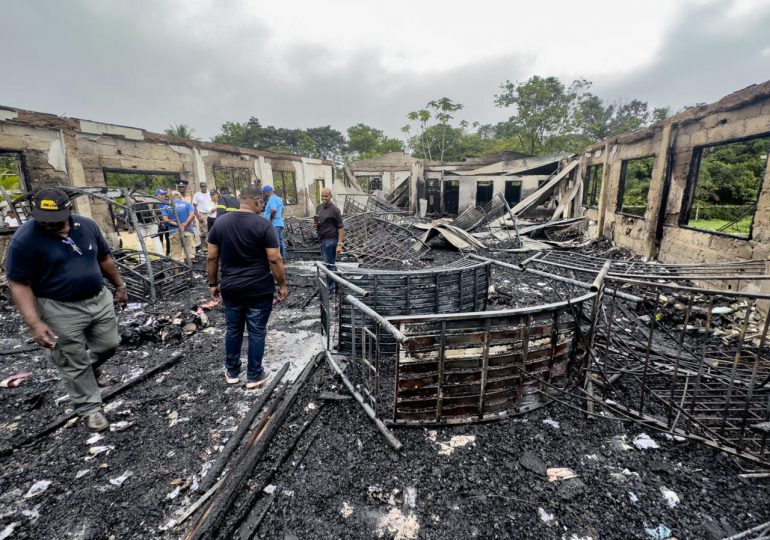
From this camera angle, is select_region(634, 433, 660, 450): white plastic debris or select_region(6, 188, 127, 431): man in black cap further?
select_region(634, 433, 660, 450): white plastic debris

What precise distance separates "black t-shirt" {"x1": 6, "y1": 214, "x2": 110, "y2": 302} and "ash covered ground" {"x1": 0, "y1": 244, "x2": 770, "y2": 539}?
3.80 feet

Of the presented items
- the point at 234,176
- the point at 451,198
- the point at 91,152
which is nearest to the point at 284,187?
the point at 234,176

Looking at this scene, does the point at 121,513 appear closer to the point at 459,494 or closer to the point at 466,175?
the point at 459,494

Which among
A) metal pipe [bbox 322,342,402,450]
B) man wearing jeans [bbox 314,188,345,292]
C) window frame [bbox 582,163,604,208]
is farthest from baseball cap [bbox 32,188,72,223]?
window frame [bbox 582,163,604,208]

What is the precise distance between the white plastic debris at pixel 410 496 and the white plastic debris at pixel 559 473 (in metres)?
0.90

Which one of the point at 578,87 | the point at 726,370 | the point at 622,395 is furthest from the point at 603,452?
the point at 578,87

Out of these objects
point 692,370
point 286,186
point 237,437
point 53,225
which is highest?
point 286,186

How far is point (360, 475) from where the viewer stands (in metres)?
2.22

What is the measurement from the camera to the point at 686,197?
6672mm

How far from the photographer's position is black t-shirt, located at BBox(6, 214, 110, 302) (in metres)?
2.26

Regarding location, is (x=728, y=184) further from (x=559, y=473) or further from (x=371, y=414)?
(x=371, y=414)

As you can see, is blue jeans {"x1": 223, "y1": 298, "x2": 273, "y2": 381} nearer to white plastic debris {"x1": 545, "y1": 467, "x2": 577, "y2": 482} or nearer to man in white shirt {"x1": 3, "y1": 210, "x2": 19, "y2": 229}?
white plastic debris {"x1": 545, "y1": 467, "x2": 577, "y2": 482}

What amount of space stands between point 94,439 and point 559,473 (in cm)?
343

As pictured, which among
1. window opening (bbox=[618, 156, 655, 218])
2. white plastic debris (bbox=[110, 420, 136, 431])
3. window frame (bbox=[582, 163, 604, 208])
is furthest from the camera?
window opening (bbox=[618, 156, 655, 218])
